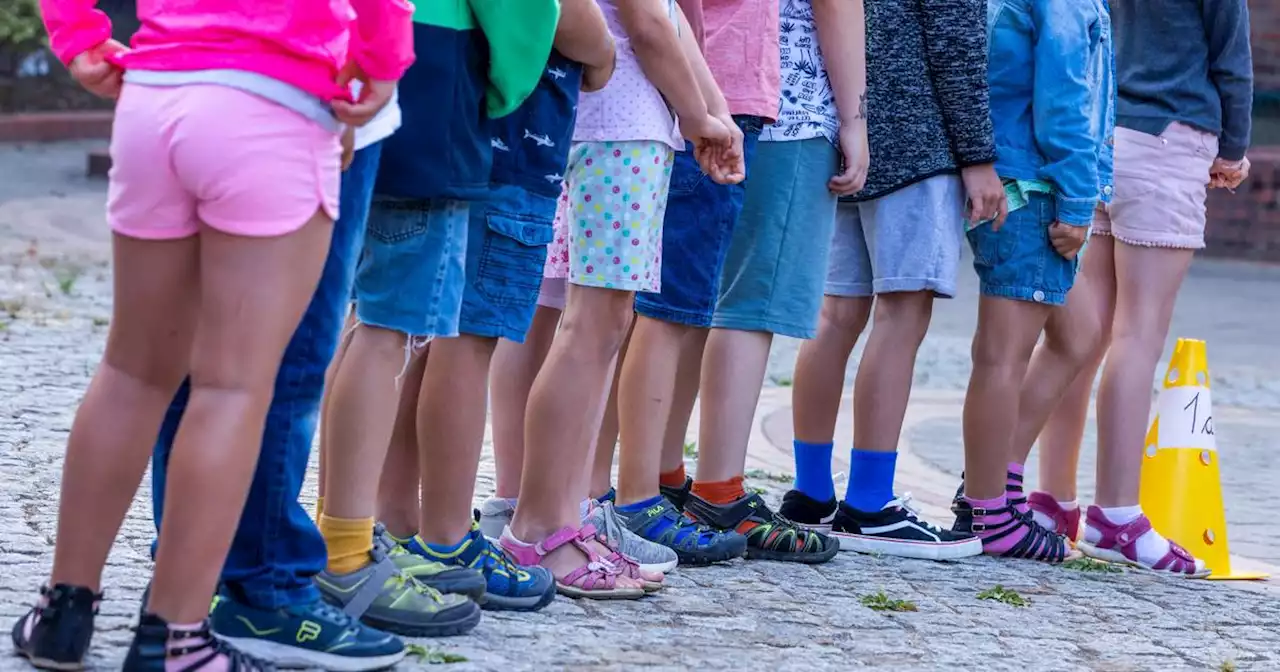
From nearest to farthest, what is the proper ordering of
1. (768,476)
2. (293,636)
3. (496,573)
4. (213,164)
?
(213,164) < (293,636) < (496,573) < (768,476)

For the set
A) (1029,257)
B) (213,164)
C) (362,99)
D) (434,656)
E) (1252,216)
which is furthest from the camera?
(1252,216)

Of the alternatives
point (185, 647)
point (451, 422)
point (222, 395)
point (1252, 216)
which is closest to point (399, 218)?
point (451, 422)

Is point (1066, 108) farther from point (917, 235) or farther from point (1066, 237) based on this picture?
point (917, 235)

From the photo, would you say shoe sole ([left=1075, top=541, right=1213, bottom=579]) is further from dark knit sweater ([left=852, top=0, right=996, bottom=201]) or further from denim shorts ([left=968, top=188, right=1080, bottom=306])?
dark knit sweater ([left=852, top=0, right=996, bottom=201])

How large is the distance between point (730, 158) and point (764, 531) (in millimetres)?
1110

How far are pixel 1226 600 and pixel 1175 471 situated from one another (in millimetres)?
771

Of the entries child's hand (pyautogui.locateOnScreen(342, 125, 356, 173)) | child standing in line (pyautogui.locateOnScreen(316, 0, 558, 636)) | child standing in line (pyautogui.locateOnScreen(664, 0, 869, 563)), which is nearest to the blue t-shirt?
child standing in line (pyautogui.locateOnScreen(316, 0, 558, 636))

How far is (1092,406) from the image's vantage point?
8578 mm

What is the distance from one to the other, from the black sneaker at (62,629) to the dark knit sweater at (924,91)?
265 centimetres

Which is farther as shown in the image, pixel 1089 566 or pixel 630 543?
pixel 1089 566

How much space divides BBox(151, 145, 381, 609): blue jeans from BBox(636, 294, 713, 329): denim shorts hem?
1378mm

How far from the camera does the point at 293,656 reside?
302cm

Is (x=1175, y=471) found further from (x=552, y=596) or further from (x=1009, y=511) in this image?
(x=552, y=596)

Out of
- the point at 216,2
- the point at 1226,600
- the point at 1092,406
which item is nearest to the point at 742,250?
the point at 1226,600
